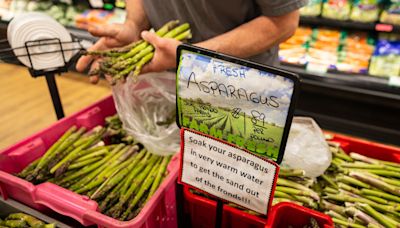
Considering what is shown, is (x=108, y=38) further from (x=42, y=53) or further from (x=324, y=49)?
(x=324, y=49)

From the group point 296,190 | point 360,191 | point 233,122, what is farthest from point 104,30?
point 360,191

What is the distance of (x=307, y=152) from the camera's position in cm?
134

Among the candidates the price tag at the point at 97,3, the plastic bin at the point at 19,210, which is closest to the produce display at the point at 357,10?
the plastic bin at the point at 19,210

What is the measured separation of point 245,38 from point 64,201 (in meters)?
0.96

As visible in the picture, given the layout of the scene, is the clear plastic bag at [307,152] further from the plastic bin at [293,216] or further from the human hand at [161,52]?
the human hand at [161,52]

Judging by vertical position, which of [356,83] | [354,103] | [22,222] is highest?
[22,222]

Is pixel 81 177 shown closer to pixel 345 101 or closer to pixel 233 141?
pixel 233 141

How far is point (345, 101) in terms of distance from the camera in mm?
2951

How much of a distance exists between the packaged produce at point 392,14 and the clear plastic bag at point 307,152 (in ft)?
5.53

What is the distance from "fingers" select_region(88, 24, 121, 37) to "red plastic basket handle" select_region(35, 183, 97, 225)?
0.70 metres

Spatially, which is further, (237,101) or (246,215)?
(246,215)

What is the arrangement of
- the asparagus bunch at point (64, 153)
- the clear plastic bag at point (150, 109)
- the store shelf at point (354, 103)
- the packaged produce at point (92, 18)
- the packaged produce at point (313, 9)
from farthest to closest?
the packaged produce at point (92, 18) < the packaged produce at point (313, 9) < the store shelf at point (354, 103) < the clear plastic bag at point (150, 109) < the asparagus bunch at point (64, 153)

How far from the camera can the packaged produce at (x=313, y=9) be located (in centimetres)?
284

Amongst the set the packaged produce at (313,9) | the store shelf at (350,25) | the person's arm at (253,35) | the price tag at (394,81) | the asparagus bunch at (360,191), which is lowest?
the price tag at (394,81)
